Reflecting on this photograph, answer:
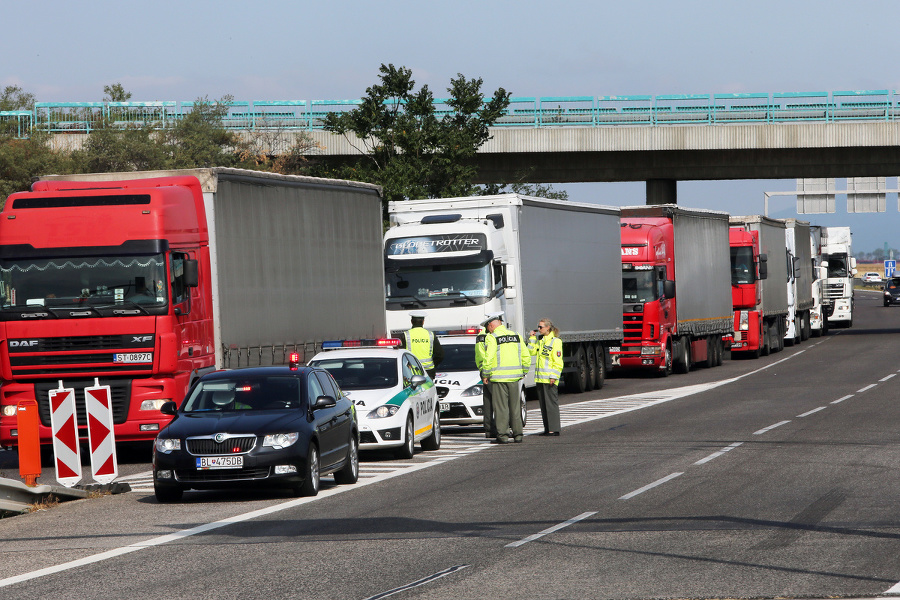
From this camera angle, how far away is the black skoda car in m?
13.4

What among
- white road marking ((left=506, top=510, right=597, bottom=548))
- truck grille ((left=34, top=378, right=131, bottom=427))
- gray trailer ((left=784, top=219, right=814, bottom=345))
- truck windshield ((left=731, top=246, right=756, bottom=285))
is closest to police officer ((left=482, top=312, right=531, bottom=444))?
truck grille ((left=34, top=378, right=131, bottom=427))

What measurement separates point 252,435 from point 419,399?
4944mm

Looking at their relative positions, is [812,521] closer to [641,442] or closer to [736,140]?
[641,442]

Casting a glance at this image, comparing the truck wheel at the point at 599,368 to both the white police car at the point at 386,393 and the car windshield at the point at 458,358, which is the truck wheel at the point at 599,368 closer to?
the car windshield at the point at 458,358

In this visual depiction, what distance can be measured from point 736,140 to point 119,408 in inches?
1211

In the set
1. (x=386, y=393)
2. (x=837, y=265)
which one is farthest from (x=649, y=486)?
(x=837, y=265)

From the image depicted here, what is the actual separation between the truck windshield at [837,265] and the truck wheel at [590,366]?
34.6 meters

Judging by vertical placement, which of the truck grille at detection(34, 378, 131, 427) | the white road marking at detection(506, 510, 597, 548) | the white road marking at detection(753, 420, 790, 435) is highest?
the truck grille at detection(34, 378, 131, 427)

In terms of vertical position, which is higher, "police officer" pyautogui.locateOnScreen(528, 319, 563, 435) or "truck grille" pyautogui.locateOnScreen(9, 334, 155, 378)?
"truck grille" pyautogui.locateOnScreen(9, 334, 155, 378)

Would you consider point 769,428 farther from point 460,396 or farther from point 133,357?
point 133,357

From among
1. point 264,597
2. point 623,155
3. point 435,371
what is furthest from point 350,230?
point 623,155

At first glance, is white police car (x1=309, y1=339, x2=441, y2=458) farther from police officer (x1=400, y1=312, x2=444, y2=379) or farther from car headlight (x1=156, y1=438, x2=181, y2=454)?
car headlight (x1=156, y1=438, x2=181, y2=454)

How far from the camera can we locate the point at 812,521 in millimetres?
11141

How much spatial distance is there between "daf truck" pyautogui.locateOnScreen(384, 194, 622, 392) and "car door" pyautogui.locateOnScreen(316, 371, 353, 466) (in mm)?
10771
